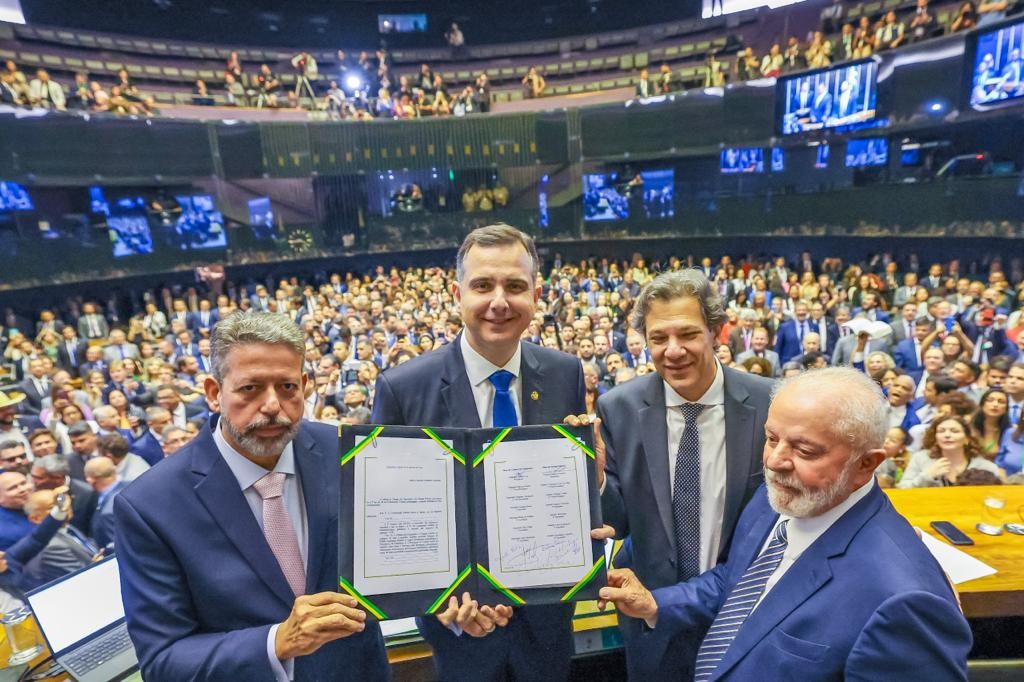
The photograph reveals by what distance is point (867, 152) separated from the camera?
1473cm

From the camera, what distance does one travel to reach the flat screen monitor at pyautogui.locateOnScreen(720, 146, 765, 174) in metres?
16.9

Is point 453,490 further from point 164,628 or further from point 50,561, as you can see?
point 50,561

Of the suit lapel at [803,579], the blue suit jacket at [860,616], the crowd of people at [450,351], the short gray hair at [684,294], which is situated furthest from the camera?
the crowd of people at [450,351]

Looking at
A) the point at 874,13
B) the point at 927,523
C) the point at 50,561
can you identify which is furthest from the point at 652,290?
the point at 874,13

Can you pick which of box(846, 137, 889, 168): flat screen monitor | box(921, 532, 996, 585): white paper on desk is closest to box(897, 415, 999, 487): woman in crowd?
box(921, 532, 996, 585): white paper on desk

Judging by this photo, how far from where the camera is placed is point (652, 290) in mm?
2160

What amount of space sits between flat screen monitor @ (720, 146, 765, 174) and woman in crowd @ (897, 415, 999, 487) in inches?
572

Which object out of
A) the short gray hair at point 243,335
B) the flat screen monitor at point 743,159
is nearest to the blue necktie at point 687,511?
the short gray hair at point 243,335

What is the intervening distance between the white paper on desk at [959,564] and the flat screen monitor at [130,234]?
1771cm

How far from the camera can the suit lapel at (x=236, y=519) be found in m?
1.66

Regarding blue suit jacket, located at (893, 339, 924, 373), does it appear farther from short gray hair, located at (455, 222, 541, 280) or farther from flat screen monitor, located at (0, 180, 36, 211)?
flat screen monitor, located at (0, 180, 36, 211)

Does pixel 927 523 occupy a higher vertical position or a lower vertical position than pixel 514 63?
lower

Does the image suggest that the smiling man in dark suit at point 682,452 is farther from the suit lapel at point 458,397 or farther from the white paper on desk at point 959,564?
the white paper on desk at point 959,564

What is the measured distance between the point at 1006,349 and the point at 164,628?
28.8 ft
